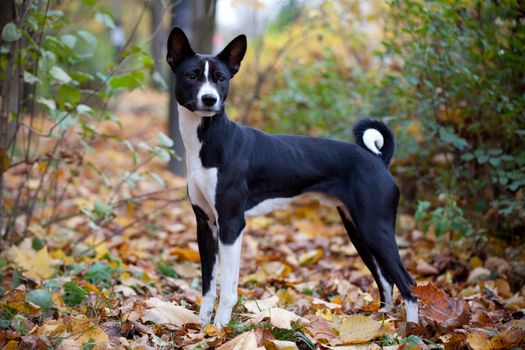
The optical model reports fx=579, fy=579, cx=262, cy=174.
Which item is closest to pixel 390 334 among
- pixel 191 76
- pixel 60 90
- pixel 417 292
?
pixel 417 292

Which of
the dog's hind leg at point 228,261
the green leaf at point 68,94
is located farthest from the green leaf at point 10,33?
the dog's hind leg at point 228,261

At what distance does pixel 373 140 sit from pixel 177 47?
1.31m

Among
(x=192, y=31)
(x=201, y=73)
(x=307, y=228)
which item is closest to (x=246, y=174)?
(x=201, y=73)

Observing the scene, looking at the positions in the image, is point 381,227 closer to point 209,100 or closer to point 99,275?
point 209,100

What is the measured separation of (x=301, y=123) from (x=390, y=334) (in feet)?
14.9

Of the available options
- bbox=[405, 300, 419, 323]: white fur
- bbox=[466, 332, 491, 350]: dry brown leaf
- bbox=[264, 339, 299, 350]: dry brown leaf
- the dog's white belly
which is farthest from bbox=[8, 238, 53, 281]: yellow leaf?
bbox=[466, 332, 491, 350]: dry brown leaf

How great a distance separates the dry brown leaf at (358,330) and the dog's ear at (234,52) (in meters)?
1.56

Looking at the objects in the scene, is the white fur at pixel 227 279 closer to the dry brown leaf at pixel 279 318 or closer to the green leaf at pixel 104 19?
the dry brown leaf at pixel 279 318

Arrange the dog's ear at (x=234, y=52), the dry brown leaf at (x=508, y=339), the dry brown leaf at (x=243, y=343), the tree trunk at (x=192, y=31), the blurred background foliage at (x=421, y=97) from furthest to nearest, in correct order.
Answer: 1. the tree trunk at (x=192, y=31)
2. the blurred background foliage at (x=421, y=97)
3. the dog's ear at (x=234, y=52)
4. the dry brown leaf at (x=508, y=339)
5. the dry brown leaf at (x=243, y=343)

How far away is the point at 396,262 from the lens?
3410 mm

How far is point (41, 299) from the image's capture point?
10.8ft

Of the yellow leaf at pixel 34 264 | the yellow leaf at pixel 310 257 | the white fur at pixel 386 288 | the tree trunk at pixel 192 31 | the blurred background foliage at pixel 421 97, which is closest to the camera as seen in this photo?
the white fur at pixel 386 288

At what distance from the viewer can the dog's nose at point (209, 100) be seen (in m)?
3.05

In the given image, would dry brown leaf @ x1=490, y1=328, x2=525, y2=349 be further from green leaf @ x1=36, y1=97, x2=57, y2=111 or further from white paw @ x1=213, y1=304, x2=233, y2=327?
green leaf @ x1=36, y1=97, x2=57, y2=111
